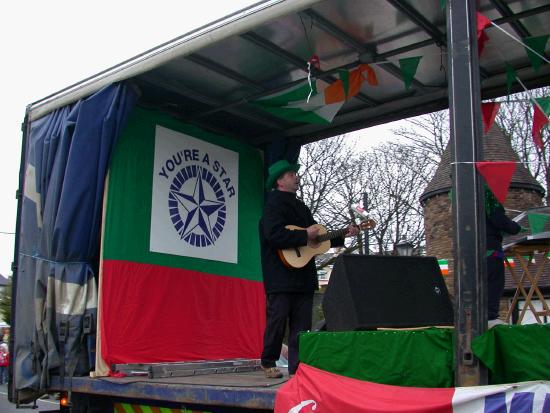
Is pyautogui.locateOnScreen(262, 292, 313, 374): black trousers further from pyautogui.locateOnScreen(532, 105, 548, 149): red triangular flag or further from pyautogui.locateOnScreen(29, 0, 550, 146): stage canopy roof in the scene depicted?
pyautogui.locateOnScreen(532, 105, 548, 149): red triangular flag

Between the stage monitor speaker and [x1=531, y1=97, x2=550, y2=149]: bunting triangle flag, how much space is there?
3.65 feet

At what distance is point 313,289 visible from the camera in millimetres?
4250

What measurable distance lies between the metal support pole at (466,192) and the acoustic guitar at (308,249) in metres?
1.60

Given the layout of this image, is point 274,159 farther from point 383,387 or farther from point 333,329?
point 383,387

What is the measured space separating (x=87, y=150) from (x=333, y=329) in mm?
2365

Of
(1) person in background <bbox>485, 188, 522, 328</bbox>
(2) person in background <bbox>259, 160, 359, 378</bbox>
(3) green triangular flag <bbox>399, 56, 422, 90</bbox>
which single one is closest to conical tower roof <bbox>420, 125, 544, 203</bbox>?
(1) person in background <bbox>485, 188, 522, 328</bbox>

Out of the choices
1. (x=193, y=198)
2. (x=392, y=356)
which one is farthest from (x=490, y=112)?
(x=193, y=198)

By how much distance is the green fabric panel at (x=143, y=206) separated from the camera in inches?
187

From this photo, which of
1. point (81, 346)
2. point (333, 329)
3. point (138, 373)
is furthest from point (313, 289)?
point (81, 346)

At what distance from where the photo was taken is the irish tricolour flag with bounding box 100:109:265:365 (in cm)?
471

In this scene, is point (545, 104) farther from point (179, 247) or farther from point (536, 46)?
point (179, 247)

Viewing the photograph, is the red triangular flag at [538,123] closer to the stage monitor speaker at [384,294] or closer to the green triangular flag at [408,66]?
the green triangular flag at [408,66]

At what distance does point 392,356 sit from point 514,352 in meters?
0.47

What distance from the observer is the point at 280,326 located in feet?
13.3
